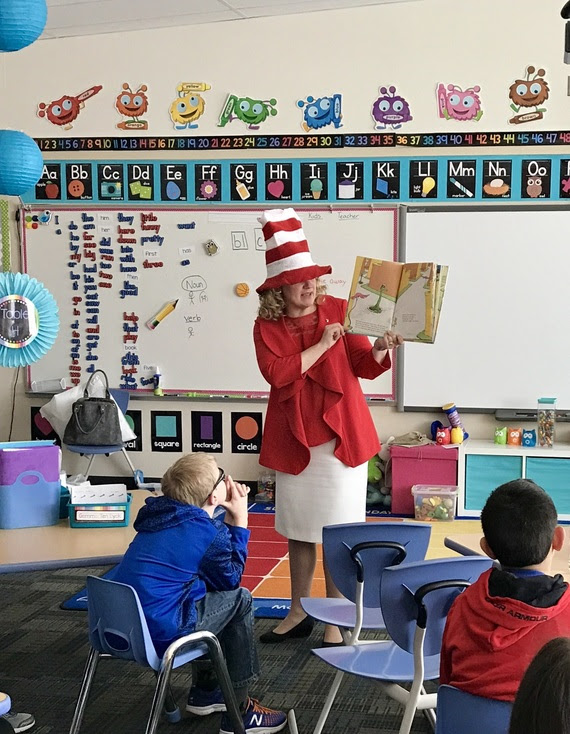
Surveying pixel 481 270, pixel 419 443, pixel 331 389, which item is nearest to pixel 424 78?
pixel 481 270

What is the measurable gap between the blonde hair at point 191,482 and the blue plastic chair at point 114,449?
3.36 m

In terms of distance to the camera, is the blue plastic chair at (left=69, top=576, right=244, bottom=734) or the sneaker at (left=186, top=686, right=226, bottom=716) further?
the sneaker at (left=186, top=686, right=226, bottom=716)

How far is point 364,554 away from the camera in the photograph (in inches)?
106

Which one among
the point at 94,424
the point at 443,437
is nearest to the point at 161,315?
the point at 94,424

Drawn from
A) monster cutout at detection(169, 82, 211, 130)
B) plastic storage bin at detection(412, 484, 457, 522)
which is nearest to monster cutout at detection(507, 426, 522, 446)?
plastic storage bin at detection(412, 484, 457, 522)

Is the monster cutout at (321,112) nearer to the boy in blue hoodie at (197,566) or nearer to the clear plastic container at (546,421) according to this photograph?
the clear plastic container at (546,421)

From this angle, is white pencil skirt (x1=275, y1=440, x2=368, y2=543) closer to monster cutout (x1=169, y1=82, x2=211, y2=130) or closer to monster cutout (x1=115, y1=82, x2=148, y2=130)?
monster cutout (x1=169, y1=82, x2=211, y2=130)

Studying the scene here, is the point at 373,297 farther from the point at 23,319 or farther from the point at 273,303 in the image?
the point at 23,319

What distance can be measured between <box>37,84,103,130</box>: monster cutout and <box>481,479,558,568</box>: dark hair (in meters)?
5.11

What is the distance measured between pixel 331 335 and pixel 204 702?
50.9 inches

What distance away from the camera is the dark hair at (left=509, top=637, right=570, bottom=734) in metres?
0.93

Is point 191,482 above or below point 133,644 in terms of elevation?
above

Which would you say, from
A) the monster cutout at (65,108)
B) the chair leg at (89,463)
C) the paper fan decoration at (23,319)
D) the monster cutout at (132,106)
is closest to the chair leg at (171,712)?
the paper fan decoration at (23,319)

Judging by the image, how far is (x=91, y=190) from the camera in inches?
248
